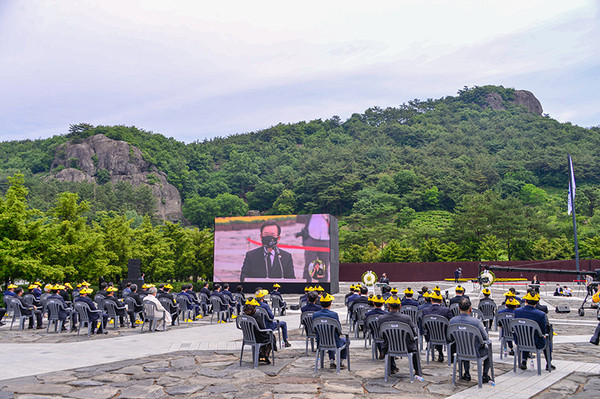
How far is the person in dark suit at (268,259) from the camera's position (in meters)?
29.9

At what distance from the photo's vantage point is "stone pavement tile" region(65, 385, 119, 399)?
623 centimetres

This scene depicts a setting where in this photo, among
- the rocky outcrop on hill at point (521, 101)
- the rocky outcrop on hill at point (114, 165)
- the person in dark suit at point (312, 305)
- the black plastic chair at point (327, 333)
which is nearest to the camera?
the black plastic chair at point (327, 333)

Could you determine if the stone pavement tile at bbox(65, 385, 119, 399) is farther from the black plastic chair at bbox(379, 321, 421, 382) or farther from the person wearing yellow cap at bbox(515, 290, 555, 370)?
the person wearing yellow cap at bbox(515, 290, 555, 370)

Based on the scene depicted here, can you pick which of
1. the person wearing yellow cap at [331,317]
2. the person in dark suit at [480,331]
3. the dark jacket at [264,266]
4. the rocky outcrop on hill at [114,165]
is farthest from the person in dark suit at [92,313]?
the rocky outcrop on hill at [114,165]

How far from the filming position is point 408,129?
374ft

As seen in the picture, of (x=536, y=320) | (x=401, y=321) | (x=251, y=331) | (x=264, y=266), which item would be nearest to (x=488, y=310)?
(x=536, y=320)

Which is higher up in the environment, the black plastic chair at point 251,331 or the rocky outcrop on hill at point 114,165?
the rocky outcrop on hill at point 114,165

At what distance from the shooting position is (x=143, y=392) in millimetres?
6414

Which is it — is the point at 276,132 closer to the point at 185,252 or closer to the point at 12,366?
the point at 185,252

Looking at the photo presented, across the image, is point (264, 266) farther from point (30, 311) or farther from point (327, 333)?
point (327, 333)

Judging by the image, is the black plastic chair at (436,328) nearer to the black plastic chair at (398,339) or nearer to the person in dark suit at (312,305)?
the black plastic chair at (398,339)

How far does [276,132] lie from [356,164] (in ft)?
136

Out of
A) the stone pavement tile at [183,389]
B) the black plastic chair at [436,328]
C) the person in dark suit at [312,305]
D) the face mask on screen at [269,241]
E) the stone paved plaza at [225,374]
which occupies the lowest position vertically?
the stone paved plaza at [225,374]

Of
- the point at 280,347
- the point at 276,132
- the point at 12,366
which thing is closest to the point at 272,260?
the point at 280,347
